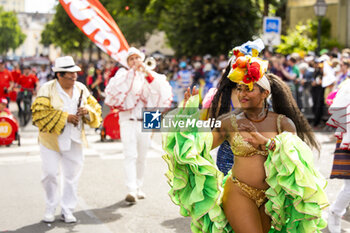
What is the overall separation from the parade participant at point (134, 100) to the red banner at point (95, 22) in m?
0.64

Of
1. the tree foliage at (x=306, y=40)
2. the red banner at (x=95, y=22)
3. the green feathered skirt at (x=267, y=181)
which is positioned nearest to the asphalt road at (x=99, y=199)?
the red banner at (x=95, y=22)

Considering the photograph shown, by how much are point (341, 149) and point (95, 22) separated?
123 inches

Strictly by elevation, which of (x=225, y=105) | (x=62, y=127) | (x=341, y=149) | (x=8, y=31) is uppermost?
(x=8, y=31)

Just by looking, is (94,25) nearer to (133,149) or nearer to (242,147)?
(133,149)

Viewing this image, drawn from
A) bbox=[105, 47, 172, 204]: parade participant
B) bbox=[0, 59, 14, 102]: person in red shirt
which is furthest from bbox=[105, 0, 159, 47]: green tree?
bbox=[105, 47, 172, 204]: parade participant

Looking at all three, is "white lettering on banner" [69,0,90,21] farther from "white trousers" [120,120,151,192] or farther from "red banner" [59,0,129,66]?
"white trousers" [120,120,151,192]

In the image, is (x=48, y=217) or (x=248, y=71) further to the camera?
(x=48, y=217)

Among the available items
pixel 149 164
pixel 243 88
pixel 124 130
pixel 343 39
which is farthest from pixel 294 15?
pixel 243 88

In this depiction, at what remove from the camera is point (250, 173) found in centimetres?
405

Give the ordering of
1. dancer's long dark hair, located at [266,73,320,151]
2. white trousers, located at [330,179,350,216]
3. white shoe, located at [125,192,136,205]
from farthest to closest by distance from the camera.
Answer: white shoe, located at [125,192,136,205]
white trousers, located at [330,179,350,216]
dancer's long dark hair, located at [266,73,320,151]

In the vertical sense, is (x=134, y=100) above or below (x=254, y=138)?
below

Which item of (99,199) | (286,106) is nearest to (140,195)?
(99,199)

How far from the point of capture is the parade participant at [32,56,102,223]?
6949 millimetres

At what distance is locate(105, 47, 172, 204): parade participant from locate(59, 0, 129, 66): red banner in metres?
0.64
